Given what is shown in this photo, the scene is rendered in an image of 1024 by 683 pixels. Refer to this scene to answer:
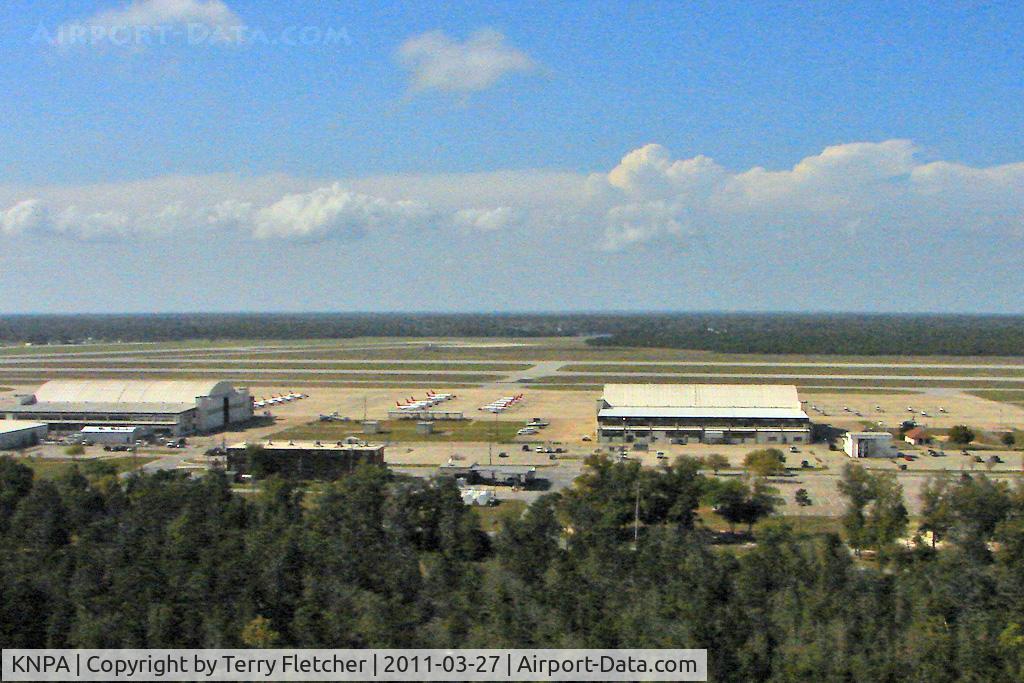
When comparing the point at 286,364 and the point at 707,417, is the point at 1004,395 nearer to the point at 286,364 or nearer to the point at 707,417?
the point at 707,417

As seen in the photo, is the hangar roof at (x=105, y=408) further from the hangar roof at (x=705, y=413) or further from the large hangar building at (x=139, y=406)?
the hangar roof at (x=705, y=413)

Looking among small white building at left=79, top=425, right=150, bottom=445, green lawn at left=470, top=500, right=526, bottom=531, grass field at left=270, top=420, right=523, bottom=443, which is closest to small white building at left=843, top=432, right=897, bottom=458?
grass field at left=270, top=420, right=523, bottom=443

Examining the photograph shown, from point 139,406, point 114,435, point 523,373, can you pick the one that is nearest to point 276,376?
point 523,373

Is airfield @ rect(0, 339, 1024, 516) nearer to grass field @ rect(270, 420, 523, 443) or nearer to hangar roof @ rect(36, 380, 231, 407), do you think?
grass field @ rect(270, 420, 523, 443)

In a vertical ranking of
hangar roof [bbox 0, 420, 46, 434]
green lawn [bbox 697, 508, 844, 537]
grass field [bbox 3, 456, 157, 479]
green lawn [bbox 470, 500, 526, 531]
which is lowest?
green lawn [bbox 697, 508, 844, 537]

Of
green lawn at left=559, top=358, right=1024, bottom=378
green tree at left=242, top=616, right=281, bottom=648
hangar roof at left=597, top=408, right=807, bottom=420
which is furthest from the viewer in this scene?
green lawn at left=559, top=358, right=1024, bottom=378

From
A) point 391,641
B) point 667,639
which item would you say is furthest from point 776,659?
point 391,641
